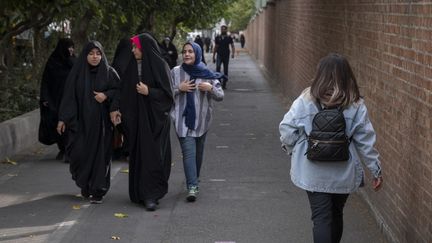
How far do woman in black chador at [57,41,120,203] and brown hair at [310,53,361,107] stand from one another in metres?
3.37

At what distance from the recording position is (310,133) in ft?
17.1

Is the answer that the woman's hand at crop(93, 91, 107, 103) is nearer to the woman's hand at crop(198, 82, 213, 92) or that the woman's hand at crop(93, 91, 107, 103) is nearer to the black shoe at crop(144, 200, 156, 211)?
the woman's hand at crop(198, 82, 213, 92)

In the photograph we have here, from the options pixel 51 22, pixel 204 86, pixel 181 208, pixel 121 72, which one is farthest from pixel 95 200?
pixel 51 22

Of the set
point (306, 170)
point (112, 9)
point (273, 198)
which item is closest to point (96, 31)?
point (112, 9)

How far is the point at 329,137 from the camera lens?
5.16 metres

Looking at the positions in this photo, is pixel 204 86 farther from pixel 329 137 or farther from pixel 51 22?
pixel 51 22

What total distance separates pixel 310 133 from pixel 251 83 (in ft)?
75.3

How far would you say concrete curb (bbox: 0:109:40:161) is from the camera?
11.0 meters

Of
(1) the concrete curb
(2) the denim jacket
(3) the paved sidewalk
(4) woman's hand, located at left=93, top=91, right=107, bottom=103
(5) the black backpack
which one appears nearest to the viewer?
(5) the black backpack

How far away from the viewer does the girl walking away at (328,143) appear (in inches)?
206

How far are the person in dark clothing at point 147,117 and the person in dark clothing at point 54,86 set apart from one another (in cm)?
294

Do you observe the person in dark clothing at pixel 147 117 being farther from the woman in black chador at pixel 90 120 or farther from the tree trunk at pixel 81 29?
the tree trunk at pixel 81 29

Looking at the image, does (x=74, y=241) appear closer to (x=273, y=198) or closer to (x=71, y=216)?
(x=71, y=216)

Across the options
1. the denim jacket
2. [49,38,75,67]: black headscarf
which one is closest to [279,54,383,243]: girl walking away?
the denim jacket
